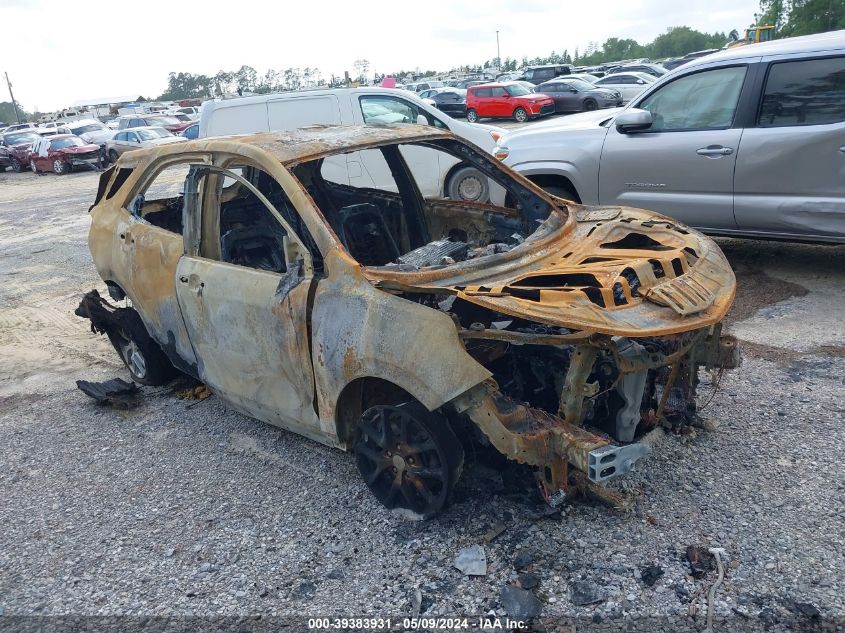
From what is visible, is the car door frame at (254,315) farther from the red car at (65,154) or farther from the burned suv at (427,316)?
the red car at (65,154)

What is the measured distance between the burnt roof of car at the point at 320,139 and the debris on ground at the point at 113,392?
178cm

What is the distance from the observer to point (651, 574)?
9.27ft

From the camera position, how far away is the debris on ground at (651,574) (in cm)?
279

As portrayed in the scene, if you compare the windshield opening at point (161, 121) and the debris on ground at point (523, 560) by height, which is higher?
the windshield opening at point (161, 121)

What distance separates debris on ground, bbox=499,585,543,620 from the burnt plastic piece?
60.5 inches

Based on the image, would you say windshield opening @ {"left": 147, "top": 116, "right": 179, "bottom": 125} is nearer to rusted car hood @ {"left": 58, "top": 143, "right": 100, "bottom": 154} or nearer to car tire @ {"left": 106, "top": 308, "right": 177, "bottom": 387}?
rusted car hood @ {"left": 58, "top": 143, "right": 100, "bottom": 154}

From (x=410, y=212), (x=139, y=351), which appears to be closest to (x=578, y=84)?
(x=410, y=212)

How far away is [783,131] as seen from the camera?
217 inches

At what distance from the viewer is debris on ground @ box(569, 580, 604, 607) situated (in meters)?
2.72

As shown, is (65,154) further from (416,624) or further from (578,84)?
(416,624)

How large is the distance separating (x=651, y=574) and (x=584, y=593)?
11.7 inches

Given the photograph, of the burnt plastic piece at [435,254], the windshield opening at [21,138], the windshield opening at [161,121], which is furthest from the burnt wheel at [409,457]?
the windshield opening at [21,138]

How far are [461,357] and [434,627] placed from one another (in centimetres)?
104

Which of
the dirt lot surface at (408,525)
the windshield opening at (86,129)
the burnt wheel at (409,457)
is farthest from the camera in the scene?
the windshield opening at (86,129)
